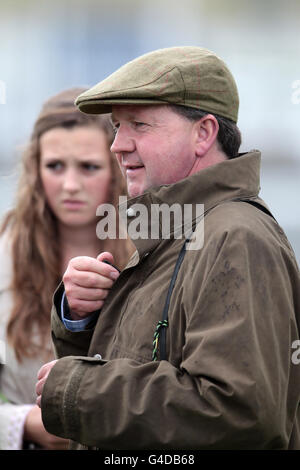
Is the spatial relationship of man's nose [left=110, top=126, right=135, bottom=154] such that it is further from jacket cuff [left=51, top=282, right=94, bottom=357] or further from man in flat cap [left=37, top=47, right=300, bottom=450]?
jacket cuff [left=51, top=282, right=94, bottom=357]

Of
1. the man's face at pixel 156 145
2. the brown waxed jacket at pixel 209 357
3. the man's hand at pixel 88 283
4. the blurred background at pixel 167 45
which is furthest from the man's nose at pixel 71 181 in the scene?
the blurred background at pixel 167 45

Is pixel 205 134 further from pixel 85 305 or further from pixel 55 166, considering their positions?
pixel 55 166

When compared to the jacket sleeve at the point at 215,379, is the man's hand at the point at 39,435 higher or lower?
lower

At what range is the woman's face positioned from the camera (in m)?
3.58

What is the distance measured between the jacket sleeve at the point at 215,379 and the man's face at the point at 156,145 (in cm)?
34

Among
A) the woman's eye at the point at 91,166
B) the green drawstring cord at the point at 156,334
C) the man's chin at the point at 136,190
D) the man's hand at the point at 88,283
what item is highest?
the woman's eye at the point at 91,166

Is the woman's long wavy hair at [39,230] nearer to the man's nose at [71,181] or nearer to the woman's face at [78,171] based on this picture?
the woman's face at [78,171]

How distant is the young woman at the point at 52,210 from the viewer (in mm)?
3453

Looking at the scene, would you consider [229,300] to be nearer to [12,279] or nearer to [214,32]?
[12,279]

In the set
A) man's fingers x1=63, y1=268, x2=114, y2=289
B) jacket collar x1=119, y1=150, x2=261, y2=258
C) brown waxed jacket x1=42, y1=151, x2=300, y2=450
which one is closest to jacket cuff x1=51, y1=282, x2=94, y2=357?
man's fingers x1=63, y1=268, x2=114, y2=289

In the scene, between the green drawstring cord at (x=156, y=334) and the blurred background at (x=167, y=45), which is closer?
the green drawstring cord at (x=156, y=334)

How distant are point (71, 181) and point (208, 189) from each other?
162 cm

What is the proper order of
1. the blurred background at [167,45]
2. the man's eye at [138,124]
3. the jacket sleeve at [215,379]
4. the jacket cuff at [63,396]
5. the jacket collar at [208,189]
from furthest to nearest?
1. the blurred background at [167,45]
2. the man's eye at [138,124]
3. the jacket collar at [208,189]
4. the jacket cuff at [63,396]
5. the jacket sleeve at [215,379]

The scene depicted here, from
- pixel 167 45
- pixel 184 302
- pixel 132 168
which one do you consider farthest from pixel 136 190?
pixel 167 45
